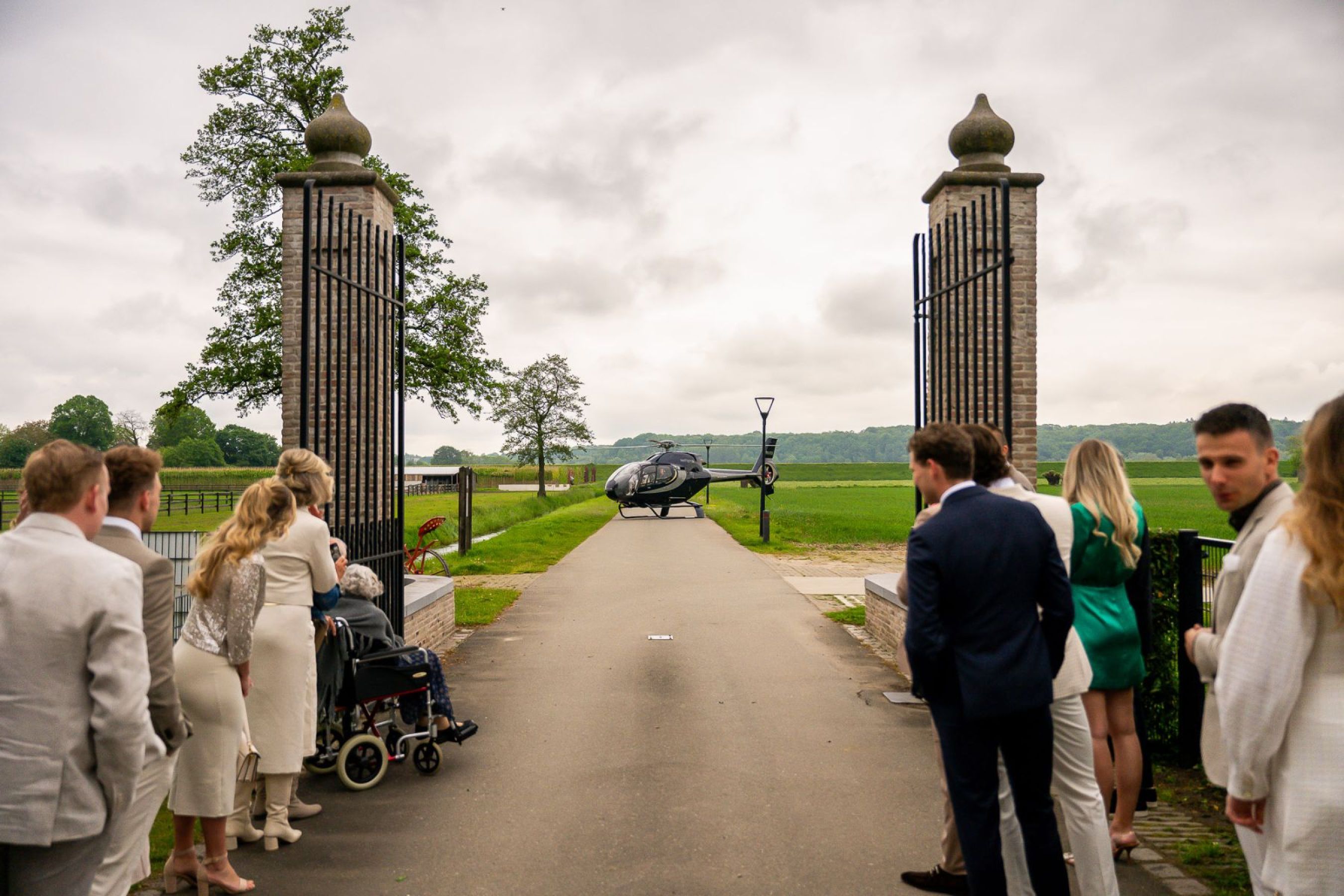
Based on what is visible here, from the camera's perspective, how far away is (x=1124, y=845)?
4.46 metres

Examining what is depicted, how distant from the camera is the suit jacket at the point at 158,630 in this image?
10.3ft

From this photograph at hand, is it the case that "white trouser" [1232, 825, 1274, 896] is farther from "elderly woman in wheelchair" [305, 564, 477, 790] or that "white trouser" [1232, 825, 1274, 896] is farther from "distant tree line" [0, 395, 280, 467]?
"distant tree line" [0, 395, 280, 467]

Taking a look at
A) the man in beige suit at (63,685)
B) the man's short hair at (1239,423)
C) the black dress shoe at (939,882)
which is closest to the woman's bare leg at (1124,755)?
the black dress shoe at (939,882)

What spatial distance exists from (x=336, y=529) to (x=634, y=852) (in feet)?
14.5

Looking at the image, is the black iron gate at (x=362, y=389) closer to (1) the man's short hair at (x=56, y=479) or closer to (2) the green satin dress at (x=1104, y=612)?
(1) the man's short hair at (x=56, y=479)

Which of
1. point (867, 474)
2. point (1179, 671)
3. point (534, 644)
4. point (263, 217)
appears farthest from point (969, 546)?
point (867, 474)

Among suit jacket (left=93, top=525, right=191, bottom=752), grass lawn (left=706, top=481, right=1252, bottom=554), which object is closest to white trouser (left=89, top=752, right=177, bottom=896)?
suit jacket (left=93, top=525, right=191, bottom=752)

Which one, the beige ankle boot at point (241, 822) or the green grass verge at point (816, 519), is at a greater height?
the beige ankle boot at point (241, 822)

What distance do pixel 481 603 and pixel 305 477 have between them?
344 inches

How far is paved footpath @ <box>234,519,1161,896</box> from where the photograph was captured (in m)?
4.33

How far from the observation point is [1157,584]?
603 cm

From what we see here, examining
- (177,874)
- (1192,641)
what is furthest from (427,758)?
(1192,641)

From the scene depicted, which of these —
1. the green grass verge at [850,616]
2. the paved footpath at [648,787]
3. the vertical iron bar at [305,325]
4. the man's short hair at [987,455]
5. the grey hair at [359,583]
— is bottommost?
the green grass verge at [850,616]

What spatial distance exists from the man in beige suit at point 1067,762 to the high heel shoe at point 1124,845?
2.49 feet
